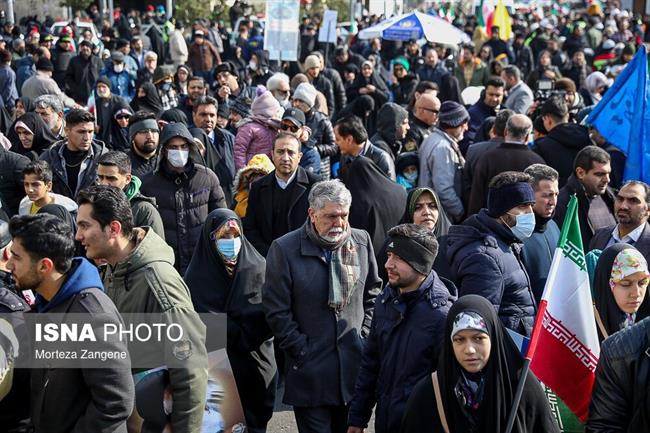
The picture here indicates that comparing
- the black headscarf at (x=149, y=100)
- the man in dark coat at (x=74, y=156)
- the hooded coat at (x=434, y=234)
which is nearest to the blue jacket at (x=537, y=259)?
the hooded coat at (x=434, y=234)

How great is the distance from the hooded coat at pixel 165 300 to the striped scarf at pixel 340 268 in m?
0.89

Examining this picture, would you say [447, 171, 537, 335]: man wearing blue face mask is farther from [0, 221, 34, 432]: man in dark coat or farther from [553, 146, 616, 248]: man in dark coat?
[0, 221, 34, 432]: man in dark coat

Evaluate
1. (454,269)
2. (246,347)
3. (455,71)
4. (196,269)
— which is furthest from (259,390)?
(455,71)

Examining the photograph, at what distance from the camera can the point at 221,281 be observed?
18.1 ft

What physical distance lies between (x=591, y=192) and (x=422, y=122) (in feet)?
8.22

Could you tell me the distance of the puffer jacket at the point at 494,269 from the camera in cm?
515

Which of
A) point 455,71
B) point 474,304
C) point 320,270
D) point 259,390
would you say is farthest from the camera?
point 455,71

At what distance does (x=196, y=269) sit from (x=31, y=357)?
5.21 feet

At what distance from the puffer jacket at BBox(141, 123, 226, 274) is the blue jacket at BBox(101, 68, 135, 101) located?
8072 millimetres

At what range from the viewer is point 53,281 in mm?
3955

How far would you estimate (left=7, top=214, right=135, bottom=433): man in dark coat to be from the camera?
3.79 m

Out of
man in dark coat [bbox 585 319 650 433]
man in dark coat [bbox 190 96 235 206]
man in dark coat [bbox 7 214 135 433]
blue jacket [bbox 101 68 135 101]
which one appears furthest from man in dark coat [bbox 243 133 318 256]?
blue jacket [bbox 101 68 135 101]

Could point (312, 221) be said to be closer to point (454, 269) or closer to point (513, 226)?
point (454, 269)

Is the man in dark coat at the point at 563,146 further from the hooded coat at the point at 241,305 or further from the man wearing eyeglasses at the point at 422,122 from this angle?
the hooded coat at the point at 241,305
